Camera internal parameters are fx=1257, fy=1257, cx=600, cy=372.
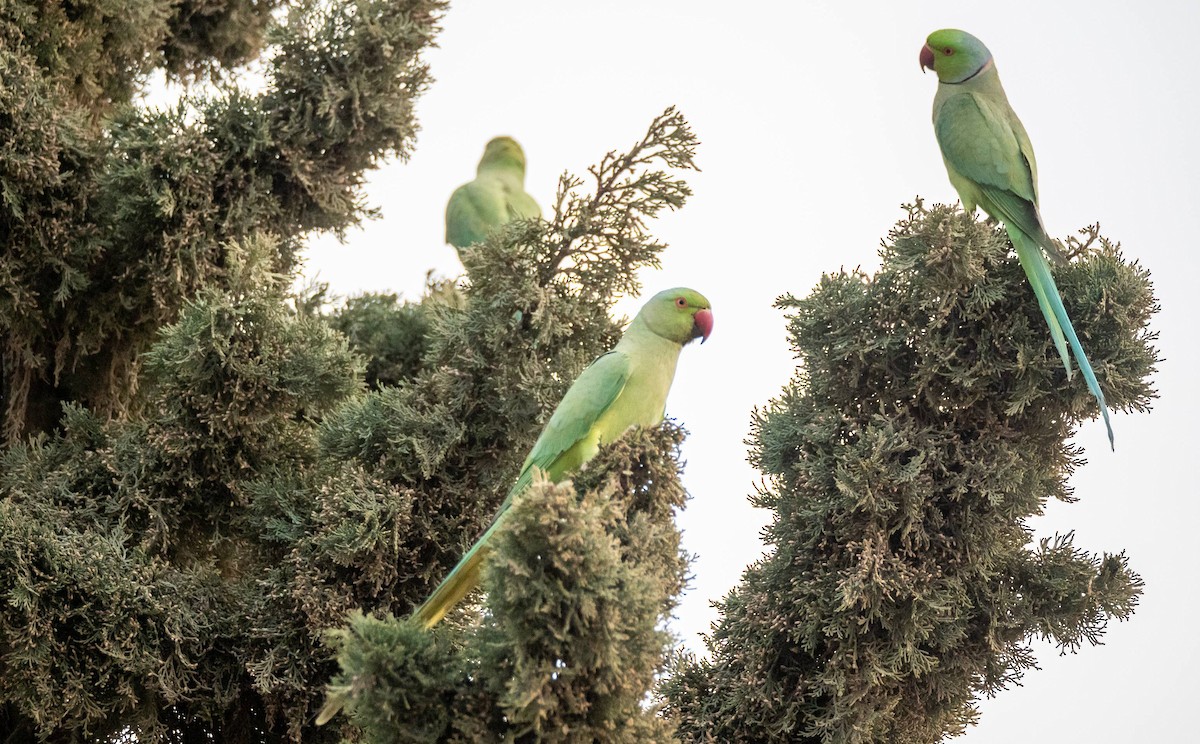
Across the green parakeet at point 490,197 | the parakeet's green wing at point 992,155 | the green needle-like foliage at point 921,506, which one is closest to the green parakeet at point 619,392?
the green needle-like foliage at point 921,506

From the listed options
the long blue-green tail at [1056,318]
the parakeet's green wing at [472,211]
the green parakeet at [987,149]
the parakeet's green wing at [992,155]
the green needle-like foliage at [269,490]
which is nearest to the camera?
the long blue-green tail at [1056,318]

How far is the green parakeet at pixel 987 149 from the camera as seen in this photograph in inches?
124

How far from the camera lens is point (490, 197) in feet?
18.6

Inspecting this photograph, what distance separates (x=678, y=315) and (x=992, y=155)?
1100 mm

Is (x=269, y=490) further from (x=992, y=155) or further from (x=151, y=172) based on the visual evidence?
(x=992, y=155)

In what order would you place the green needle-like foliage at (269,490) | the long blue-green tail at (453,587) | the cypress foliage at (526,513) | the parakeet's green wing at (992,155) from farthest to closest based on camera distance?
the parakeet's green wing at (992,155) < the green needle-like foliage at (269,490) < the long blue-green tail at (453,587) < the cypress foliage at (526,513)

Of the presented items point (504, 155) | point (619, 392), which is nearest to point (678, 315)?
point (619, 392)

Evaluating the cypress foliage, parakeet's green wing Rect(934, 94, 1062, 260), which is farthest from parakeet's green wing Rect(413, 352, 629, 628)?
parakeet's green wing Rect(934, 94, 1062, 260)

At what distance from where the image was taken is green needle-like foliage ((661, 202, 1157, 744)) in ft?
9.45

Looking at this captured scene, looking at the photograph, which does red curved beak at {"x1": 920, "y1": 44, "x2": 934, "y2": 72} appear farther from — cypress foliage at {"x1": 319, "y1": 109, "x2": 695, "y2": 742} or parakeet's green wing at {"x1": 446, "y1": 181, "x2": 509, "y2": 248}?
parakeet's green wing at {"x1": 446, "y1": 181, "x2": 509, "y2": 248}

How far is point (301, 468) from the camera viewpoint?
139 inches

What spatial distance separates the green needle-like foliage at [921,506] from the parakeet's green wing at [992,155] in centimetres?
36

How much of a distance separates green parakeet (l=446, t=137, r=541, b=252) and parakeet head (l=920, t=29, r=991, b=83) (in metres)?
2.06

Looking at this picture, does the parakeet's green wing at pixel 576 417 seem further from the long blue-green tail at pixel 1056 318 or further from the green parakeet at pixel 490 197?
the green parakeet at pixel 490 197
